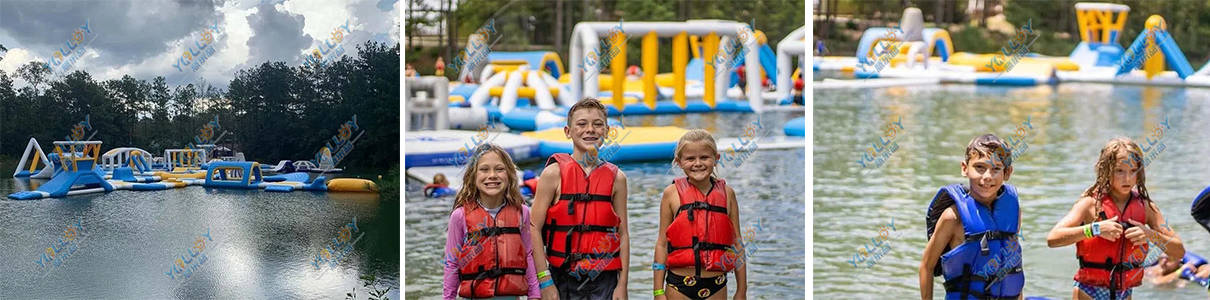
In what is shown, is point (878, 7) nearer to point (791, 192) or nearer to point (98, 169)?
point (791, 192)

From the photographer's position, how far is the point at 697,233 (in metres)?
4.16

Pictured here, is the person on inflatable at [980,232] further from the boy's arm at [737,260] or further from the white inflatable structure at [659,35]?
Answer: the white inflatable structure at [659,35]

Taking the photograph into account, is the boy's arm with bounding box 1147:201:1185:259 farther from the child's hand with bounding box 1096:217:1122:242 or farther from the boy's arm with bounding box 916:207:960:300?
the boy's arm with bounding box 916:207:960:300

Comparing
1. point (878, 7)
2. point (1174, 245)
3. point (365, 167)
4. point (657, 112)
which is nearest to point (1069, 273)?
point (1174, 245)

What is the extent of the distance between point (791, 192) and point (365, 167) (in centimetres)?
529

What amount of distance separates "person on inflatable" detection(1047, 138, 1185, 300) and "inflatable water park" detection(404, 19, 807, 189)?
6.85m

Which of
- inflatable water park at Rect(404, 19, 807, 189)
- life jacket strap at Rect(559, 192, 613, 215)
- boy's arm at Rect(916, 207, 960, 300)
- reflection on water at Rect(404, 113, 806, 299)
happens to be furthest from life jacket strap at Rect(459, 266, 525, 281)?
inflatable water park at Rect(404, 19, 807, 189)

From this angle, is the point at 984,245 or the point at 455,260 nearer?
the point at 984,245

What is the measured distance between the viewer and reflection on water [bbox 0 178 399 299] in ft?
17.8

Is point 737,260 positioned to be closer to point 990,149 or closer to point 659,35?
point 990,149

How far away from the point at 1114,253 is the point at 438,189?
672 cm

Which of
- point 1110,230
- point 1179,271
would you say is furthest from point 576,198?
point 1179,271

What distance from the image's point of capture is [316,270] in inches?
219

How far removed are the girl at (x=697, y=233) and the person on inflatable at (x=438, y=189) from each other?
6090 mm
